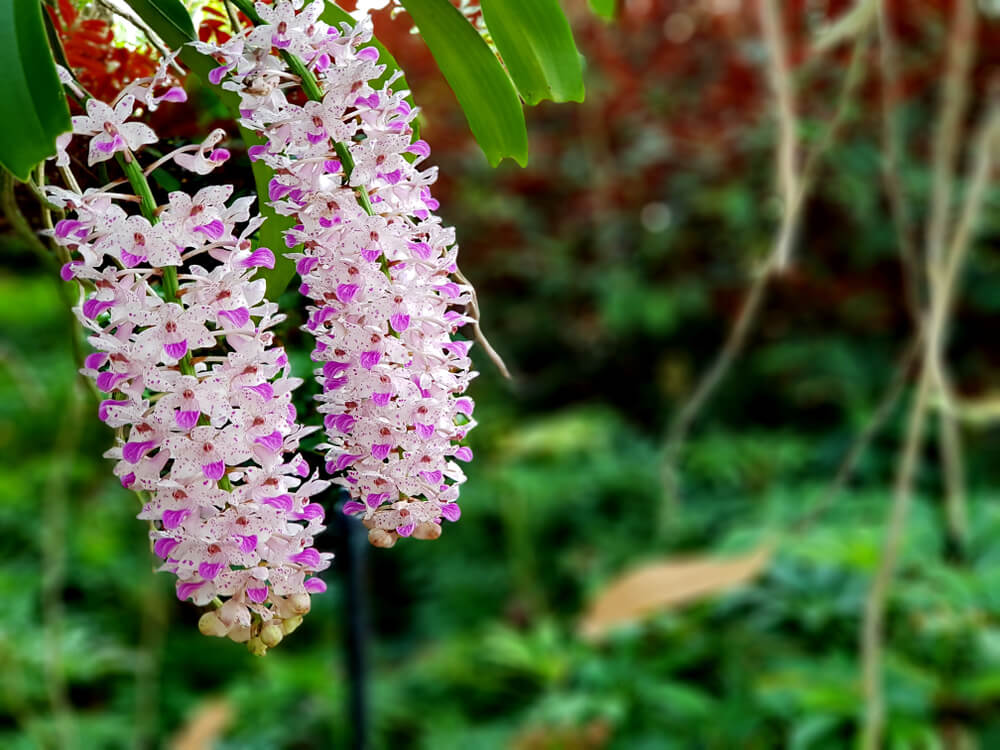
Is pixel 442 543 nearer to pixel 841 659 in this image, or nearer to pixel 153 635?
pixel 153 635

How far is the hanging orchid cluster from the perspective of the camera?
0.29m

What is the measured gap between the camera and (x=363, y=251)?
306mm

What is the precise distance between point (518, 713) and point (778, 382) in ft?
4.05

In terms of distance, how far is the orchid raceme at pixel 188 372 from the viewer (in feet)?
0.93

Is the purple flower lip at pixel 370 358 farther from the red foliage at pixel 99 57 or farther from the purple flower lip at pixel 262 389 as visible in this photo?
the red foliage at pixel 99 57

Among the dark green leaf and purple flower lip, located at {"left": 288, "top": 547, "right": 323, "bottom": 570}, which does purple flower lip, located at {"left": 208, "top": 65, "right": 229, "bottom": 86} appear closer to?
the dark green leaf

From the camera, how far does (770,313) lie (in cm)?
250

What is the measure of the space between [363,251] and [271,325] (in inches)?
1.5

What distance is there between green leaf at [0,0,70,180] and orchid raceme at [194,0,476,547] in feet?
0.15

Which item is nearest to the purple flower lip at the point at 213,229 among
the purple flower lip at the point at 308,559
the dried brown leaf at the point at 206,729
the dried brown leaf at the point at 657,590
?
the purple flower lip at the point at 308,559

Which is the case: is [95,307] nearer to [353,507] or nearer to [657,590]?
[353,507]

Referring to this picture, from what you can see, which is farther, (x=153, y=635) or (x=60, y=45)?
(x=153, y=635)

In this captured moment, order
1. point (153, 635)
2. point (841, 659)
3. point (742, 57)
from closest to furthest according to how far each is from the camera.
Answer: point (841, 659) → point (153, 635) → point (742, 57)

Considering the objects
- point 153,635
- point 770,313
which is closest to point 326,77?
point 153,635
